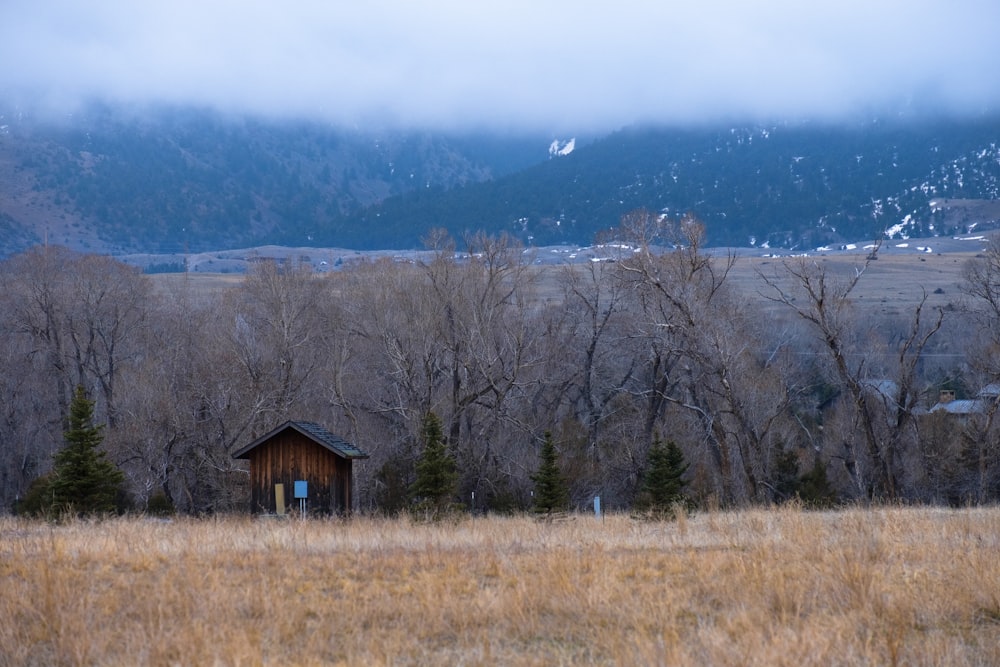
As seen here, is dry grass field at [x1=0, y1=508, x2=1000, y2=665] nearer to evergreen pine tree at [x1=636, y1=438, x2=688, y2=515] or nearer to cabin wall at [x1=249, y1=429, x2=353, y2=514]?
cabin wall at [x1=249, y1=429, x2=353, y2=514]

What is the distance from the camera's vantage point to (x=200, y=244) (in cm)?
17712

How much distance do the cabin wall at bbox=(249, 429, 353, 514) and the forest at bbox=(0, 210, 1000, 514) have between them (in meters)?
7.48

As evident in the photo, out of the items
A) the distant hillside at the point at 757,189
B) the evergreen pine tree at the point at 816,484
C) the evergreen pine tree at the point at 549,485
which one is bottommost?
the evergreen pine tree at the point at 816,484

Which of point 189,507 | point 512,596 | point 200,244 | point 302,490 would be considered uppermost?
point 200,244

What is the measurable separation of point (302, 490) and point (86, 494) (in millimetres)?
5531

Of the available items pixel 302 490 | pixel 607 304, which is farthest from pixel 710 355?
pixel 607 304

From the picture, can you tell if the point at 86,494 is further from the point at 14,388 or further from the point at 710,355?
the point at 14,388

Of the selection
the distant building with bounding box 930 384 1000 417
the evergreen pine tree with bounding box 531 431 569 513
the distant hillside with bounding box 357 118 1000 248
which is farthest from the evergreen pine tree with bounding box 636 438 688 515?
the distant hillside with bounding box 357 118 1000 248

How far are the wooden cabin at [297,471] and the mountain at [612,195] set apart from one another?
319ft

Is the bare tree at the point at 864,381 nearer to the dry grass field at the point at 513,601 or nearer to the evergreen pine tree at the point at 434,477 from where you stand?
the evergreen pine tree at the point at 434,477

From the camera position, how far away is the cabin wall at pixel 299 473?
91.5 feet

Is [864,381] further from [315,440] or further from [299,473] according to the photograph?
[299,473]

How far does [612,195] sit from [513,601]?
445ft

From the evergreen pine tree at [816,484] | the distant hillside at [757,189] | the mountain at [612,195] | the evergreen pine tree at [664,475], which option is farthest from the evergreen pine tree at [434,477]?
the distant hillside at [757,189]
